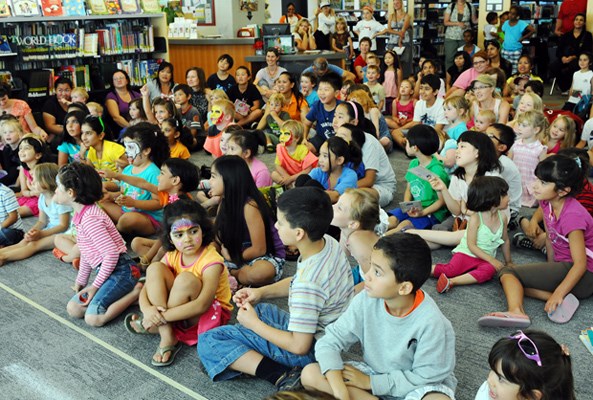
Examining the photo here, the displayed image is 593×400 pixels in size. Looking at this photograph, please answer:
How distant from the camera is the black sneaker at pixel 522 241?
3.72 m

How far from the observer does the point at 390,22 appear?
10.2 metres

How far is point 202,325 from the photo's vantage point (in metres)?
2.69

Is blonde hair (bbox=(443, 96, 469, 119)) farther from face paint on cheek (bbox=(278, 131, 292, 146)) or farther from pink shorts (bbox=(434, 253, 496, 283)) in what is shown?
pink shorts (bbox=(434, 253, 496, 283))

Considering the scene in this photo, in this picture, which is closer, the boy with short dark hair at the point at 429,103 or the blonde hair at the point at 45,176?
the blonde hair at the point at 45,176

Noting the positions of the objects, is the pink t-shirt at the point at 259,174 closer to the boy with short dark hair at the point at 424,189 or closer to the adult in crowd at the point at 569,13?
the boy with short dark hair at the point at 424,189

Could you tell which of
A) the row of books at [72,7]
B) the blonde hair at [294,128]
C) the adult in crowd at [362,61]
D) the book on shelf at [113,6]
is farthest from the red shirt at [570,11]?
the blonde hair at [294,128]

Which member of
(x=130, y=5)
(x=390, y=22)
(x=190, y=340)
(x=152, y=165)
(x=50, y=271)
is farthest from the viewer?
(x=390, y=22)

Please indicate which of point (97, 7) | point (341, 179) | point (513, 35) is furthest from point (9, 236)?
point (513, 35)

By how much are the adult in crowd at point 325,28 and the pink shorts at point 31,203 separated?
6.96 meters

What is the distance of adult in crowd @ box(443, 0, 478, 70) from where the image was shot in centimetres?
1037

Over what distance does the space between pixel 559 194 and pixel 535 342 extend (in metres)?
1.49

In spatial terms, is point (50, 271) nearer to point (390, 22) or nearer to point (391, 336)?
point (391, 336)

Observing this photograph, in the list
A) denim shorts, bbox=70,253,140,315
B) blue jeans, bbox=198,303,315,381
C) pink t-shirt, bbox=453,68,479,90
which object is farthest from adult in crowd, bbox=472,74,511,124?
blue jeans, bbox=198,303,315,381

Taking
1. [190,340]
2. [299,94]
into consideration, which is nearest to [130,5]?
[299,94]
